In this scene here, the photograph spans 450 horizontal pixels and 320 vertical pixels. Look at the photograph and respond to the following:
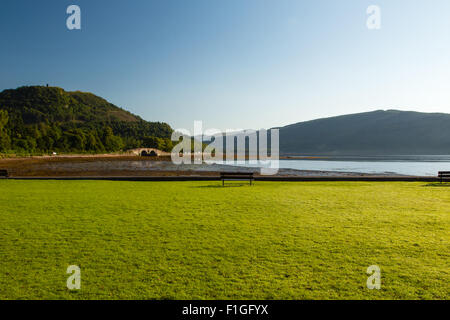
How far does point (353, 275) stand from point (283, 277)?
114 centimetres

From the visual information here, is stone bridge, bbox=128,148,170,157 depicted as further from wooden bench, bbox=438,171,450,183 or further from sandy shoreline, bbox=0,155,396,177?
wooden bench, bbox=438,171,450,183

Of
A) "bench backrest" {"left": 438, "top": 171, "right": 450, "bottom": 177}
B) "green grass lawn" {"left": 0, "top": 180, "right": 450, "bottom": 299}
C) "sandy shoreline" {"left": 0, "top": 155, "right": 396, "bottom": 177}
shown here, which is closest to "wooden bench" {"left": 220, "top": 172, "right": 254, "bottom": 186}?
"green grass lawn" {"left": 0, "top": 180, "right": 450, "bottom": 299}

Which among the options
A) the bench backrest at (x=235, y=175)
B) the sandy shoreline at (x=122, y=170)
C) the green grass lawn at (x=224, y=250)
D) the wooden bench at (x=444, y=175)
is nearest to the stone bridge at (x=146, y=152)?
the sandy shoreline at (x=122, y=170)

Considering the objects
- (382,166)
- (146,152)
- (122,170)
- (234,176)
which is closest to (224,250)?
(234,176)

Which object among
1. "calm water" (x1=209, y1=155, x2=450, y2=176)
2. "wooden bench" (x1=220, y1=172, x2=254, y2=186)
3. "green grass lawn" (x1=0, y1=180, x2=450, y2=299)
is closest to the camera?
"green grass lawn" (x1=0, y1=180, x2=450, y2=299)

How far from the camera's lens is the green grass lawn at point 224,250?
163 inches

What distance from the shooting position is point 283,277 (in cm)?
446

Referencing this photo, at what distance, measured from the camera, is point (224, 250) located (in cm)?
570

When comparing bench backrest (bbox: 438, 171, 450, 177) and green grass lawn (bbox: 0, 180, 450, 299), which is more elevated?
bench backrest (bbox: 438, 171, 450, 177)

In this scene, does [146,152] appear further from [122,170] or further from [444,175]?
[444,175]

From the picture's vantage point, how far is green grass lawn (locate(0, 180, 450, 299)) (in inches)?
163
